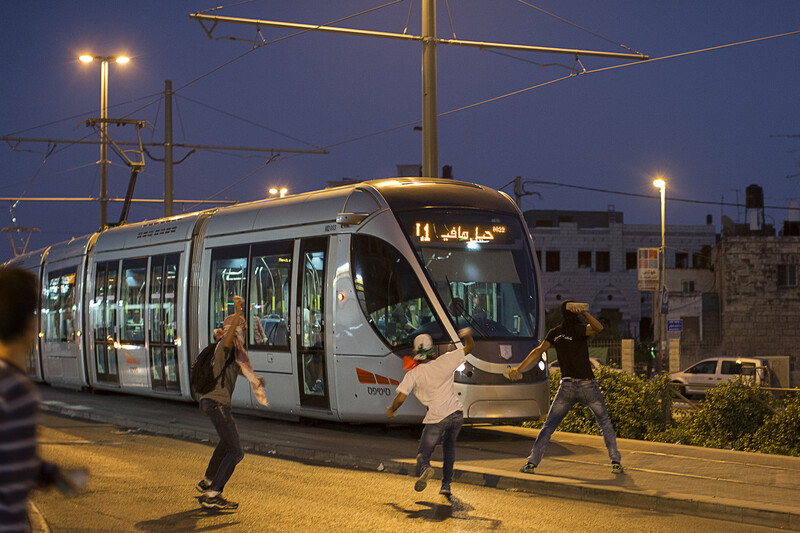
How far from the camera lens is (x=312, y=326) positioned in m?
15.5

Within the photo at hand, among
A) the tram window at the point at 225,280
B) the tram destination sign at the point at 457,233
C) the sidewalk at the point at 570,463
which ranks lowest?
the sidewalk at the point at 570,463

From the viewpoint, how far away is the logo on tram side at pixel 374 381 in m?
14.2

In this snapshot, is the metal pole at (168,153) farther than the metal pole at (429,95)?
Yes

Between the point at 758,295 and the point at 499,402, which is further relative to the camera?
the point at 758,295

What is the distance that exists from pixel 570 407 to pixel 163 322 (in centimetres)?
1065

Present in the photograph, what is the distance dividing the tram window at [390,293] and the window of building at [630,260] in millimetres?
53807

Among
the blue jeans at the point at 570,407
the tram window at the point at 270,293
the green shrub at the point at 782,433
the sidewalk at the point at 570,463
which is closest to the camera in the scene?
the sidewalk at the point at 570,463

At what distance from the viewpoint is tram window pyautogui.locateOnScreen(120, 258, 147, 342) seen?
20.8m

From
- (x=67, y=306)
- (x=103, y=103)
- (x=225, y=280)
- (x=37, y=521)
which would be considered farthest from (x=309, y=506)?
(x=103, y=103)

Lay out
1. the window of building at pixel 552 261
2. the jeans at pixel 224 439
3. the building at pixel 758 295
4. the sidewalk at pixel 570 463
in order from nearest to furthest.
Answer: the jeans at pixel 224 439
the sidewalk at pixel 570 463
the building at pixel 758 295
the window of building at pixel 552 261

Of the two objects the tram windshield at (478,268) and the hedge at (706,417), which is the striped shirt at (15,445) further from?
the hedge at (706,417)

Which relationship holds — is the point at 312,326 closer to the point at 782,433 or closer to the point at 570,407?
the point at 570,407

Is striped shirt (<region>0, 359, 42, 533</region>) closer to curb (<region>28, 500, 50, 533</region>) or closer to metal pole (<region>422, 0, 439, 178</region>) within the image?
curb (<region>28, 500, 50, 533</region>)

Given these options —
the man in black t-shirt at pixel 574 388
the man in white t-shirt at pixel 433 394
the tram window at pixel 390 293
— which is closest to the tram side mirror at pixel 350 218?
the tram window at pixel 390 293
